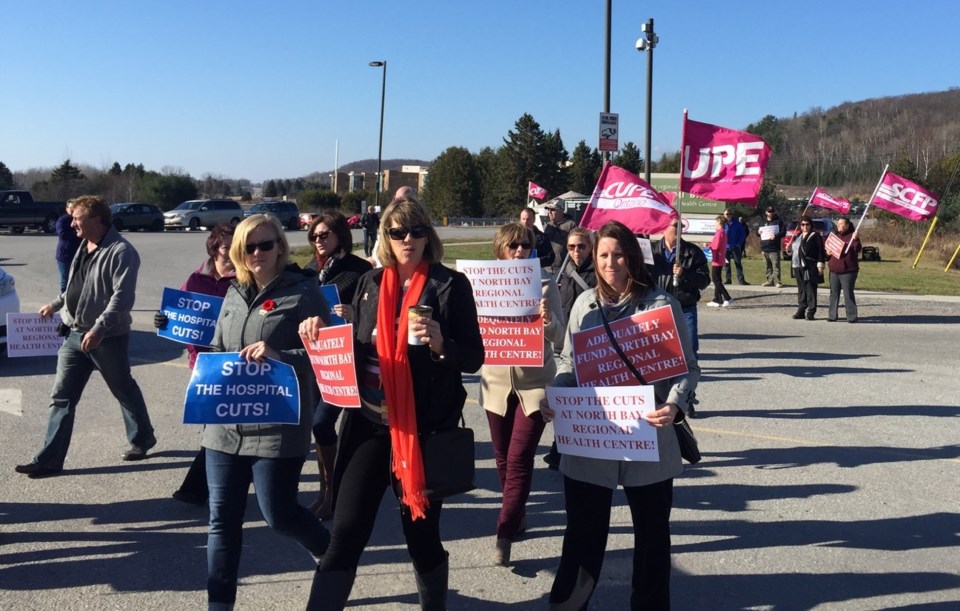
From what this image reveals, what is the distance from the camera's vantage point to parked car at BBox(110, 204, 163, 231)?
42.8 metres

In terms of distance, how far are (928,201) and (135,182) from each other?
61499mm

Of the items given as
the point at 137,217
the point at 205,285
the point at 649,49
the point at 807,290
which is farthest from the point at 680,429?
the point at 137,217

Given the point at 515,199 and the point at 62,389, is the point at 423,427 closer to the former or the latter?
the point at 62,389

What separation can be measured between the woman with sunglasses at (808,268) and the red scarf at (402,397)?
44.8 ft

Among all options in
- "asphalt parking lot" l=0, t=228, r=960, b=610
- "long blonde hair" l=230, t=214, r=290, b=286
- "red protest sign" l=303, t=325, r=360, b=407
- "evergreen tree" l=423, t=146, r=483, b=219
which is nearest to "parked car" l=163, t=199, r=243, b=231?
"evergreen tree" l=423, t=146, r=483, b=219

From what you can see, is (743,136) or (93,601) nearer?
(93,601)

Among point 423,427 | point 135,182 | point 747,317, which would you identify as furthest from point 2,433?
point 135,182

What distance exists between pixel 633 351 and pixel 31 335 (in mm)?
4528

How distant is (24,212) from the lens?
127ft

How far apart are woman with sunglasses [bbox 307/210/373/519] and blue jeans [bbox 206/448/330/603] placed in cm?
148

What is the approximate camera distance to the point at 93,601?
427 centimetres

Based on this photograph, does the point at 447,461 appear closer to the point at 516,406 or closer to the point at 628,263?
the point at 628,263

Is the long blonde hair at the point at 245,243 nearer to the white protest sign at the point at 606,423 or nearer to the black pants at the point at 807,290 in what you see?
the white protest sign at the point at 606,423

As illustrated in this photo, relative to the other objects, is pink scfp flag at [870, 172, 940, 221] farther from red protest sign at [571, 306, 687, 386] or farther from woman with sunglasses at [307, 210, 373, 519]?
red protest sign at [571, 306, 687, 386]
